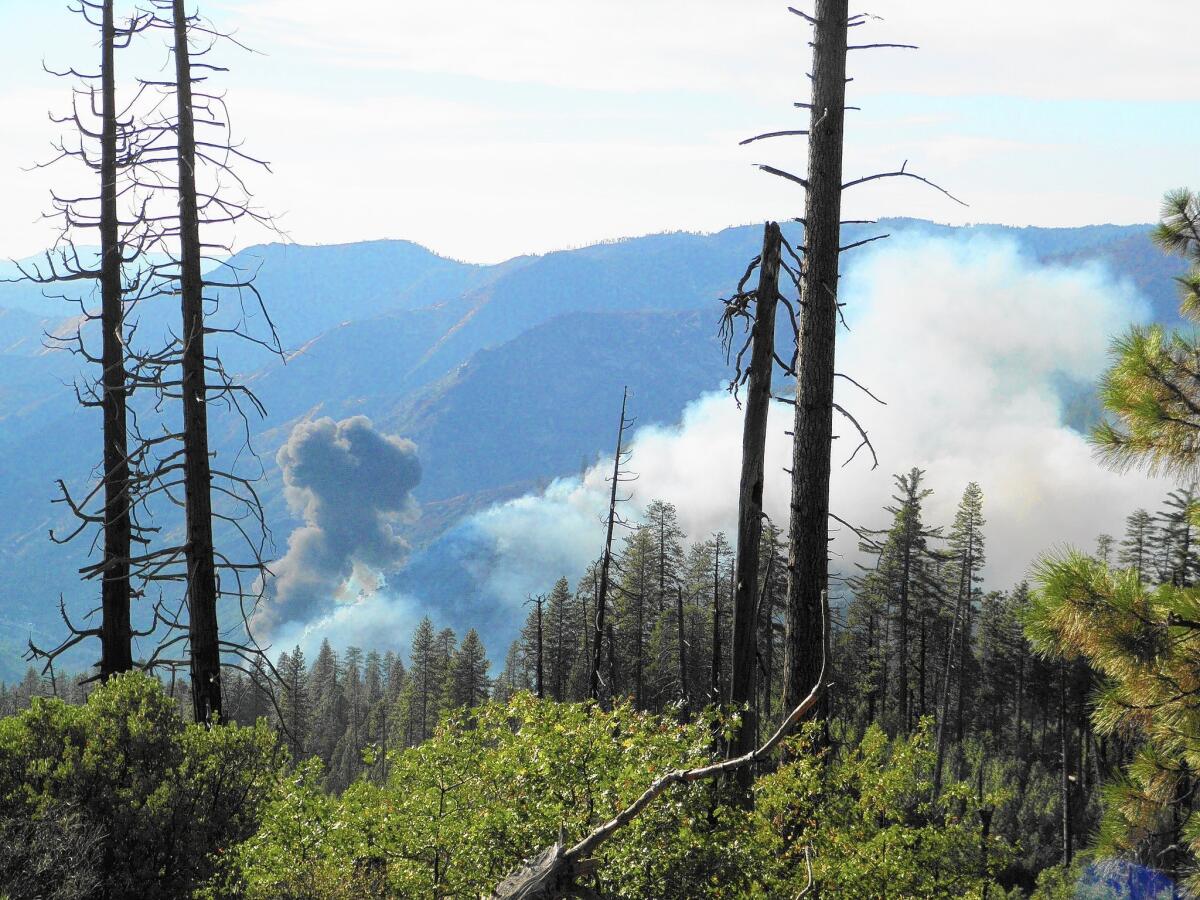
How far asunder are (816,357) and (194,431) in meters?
6.88

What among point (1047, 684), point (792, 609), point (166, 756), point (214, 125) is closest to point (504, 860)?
point (792, 609)

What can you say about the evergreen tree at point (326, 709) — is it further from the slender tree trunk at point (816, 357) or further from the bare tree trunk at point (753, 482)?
the slender tree trunk at point (816, 357)

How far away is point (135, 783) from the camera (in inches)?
334

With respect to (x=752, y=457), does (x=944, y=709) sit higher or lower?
lower

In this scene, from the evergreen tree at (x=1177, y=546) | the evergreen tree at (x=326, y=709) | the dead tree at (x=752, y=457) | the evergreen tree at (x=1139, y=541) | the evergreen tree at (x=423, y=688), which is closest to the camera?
the dead tree at (x=752, y=457)

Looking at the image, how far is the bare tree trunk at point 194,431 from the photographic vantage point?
10.8 meters

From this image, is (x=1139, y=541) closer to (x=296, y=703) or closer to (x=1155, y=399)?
(x=296, y=703)

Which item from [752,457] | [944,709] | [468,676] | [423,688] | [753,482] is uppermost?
[752,457]

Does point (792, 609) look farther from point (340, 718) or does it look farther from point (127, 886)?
point (340, 718)

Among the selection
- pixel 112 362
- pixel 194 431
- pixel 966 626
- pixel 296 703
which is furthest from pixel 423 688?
pixel 194 431

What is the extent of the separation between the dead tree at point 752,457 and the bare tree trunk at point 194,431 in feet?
18.7

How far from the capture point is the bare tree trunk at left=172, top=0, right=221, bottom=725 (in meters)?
10.8

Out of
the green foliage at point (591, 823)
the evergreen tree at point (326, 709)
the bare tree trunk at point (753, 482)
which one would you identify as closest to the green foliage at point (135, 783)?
the green foliage at point (591, 823)

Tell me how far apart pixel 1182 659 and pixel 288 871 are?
6471 millimetres
